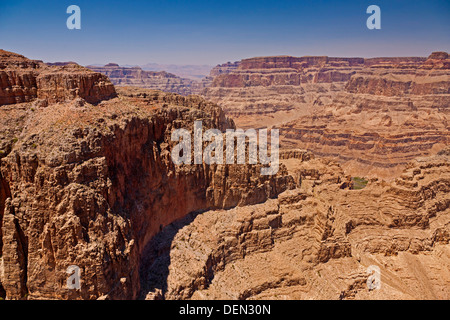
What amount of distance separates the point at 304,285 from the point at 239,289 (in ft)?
26.1

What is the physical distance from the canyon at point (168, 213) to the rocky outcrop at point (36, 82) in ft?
0.34

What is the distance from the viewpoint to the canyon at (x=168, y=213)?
22297 mm

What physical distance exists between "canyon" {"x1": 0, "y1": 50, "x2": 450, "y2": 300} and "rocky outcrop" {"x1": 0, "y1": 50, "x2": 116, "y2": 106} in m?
0.10

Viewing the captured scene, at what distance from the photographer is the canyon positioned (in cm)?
2230

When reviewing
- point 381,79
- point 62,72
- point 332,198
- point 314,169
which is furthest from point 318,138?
point 62,72

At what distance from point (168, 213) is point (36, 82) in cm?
1874

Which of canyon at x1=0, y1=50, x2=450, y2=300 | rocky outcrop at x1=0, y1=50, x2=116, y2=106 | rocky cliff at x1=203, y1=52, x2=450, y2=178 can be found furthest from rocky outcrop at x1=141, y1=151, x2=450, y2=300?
rocky cliff at x1=203, y1=52, x2=450, y2=178

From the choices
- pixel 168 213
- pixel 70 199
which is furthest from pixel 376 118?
pixel 70 199

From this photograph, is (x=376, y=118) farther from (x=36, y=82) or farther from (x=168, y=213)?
(x=36, y=82)

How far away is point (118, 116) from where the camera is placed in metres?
29.0

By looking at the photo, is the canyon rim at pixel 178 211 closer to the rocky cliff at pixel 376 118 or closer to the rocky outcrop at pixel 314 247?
the rocky outcrop at pixel 314 247

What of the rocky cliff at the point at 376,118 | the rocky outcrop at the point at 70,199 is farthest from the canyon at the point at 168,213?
the rocky cliff at the point at 376,118

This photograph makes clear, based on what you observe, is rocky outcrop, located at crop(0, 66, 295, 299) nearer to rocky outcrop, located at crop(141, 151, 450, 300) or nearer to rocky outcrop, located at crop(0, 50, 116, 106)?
rocky outcrop, located at crop(0, 50, 116, 106)

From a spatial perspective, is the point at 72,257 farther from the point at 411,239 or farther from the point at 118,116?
the point at 411,239
